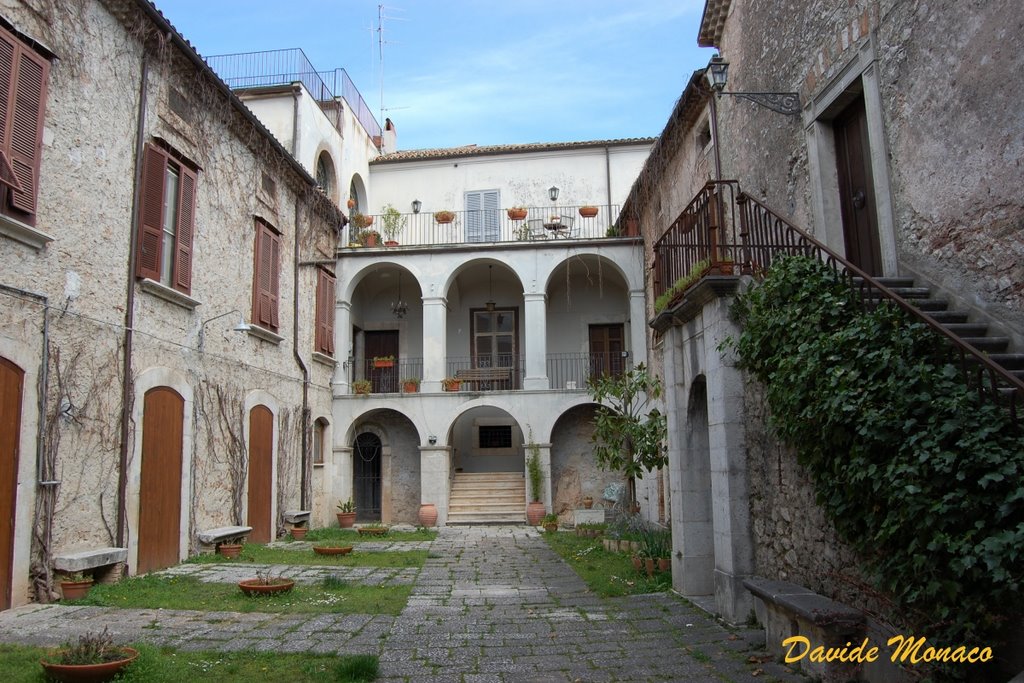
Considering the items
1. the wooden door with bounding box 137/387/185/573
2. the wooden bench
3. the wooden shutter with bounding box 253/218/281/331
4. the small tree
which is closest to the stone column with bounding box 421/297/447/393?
Result: the wooden bench

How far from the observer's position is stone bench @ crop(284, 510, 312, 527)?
14.5 meters

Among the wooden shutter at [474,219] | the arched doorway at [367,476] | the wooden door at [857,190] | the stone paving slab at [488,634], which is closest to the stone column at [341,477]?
the arched doorway at [367,476]

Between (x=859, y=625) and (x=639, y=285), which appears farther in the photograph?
(x=639, y=285)

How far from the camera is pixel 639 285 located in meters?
18.4

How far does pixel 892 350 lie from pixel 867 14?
14.3ft

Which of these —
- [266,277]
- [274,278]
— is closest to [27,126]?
[266,277]

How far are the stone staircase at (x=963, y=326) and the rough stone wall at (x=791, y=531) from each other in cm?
141

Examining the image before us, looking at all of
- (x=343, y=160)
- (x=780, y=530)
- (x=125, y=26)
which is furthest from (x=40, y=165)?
(x=343, y=160)

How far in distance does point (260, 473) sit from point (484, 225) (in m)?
11.1

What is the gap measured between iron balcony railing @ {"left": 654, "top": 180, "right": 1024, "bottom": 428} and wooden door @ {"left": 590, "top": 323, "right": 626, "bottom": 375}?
33.2 feet

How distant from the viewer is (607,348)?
21.1m

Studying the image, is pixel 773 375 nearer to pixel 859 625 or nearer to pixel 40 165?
pixel 859 625

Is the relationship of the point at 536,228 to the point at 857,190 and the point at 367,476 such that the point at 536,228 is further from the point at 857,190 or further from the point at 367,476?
the point at 857,190

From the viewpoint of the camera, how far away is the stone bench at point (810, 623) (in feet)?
14.7
